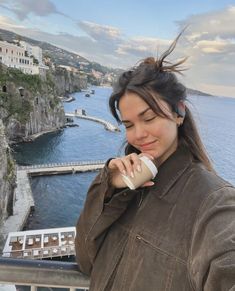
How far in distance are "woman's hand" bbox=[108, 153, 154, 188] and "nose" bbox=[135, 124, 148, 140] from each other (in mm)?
84

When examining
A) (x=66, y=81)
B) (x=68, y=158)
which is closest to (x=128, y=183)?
(x=68, y=158)

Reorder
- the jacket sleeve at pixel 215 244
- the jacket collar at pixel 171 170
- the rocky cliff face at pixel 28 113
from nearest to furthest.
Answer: the jacket sleeve at pixel 215 244 < the jacket collar at pixel 171 170 < the rocky cliff face at pixel 28 113

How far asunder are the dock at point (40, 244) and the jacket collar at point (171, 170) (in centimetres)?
2289

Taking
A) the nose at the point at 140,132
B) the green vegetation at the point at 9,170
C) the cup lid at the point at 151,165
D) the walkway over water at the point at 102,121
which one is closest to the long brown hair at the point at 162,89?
the nose at the point at 140,132

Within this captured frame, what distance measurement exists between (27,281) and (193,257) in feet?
3.63

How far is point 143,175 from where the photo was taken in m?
1.57

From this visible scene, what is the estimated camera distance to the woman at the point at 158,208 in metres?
1.25

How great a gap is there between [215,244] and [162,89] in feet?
2.48

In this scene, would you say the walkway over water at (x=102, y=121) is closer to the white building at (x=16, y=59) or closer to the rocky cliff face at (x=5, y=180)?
the white building at (x=16, y=59)

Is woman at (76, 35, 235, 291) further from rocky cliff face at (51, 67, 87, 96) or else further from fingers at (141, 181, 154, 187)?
rocky cliff face at (51, 67, 87, 96)

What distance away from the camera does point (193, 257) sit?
1261 millimetres

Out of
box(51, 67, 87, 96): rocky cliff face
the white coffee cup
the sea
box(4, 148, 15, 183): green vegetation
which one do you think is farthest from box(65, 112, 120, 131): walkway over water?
the white coffee cup

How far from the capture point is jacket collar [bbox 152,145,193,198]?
1535mm

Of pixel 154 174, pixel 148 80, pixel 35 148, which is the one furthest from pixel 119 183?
pixel 35 148
